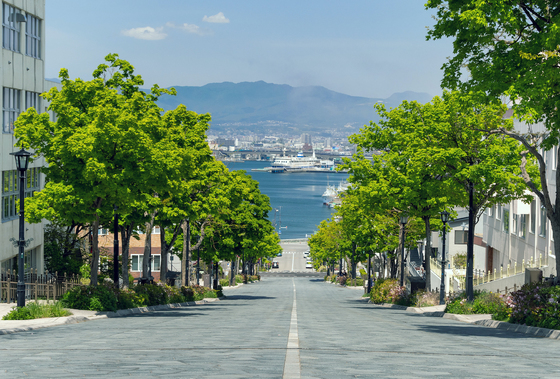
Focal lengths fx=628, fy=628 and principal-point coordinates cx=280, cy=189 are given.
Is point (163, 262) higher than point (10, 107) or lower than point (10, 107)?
lower

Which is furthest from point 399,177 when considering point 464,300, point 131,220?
point 131,220

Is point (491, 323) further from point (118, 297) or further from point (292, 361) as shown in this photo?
point (118, 297)

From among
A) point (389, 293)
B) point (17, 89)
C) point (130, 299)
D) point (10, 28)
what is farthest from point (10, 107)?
point (389, 293)

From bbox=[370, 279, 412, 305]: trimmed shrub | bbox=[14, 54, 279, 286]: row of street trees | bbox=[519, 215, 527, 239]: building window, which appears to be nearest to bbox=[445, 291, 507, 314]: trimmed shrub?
bbox=[370, 279, 412, 305]: trimmed shrub

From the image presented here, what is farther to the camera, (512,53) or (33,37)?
(33,37)

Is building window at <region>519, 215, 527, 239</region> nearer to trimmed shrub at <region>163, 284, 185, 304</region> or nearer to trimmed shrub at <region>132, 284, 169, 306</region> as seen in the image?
trimmed shrub at <region>163, 284, 185, 304</region>

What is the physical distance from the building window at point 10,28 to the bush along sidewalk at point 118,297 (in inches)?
560

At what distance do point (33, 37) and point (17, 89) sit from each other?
153 inches

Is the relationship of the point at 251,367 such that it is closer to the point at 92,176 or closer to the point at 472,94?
the point at 472,94

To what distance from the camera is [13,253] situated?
32.4 meters

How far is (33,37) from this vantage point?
35.3m

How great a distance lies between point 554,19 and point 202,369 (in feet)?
37.8

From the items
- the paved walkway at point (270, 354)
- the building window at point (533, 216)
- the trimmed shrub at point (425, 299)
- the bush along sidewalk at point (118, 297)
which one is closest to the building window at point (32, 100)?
the bush along sidewalk at point (118, 297)

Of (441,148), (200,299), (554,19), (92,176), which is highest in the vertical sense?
(554,19)
